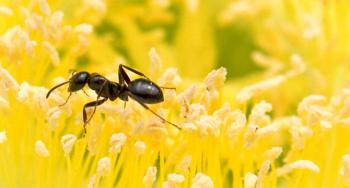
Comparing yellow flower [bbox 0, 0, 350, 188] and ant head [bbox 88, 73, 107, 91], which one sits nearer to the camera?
yellow flower [bbox 0, 0, 350, 188]

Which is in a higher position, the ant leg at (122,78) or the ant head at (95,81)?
the ant leg at (122,78)

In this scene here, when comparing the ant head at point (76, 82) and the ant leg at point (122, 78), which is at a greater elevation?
the ant leg at point (122, 78)

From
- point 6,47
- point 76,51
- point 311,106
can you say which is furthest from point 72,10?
point 311,106

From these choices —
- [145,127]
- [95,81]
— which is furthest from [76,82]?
[145,127]

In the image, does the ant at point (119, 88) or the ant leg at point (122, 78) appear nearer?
the ant at point (119, 88)

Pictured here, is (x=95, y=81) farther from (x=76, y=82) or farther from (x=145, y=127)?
(x=145, y=127)

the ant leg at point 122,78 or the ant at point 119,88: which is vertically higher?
the ant leg at point 122,78

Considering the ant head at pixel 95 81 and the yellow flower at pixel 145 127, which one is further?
the ant head at pixel 95 81

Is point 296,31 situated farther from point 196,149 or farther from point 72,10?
point 196,149
